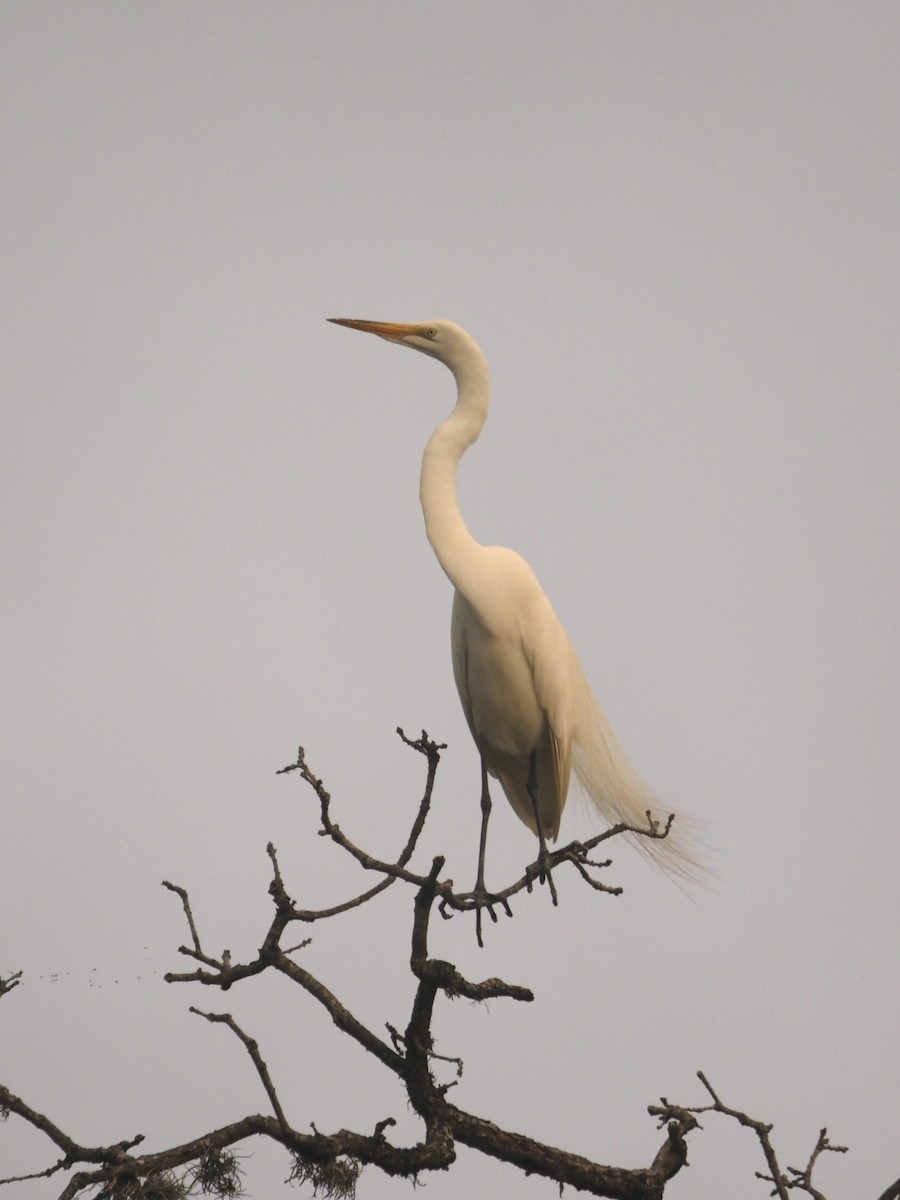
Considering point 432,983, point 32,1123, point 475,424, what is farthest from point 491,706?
point 32,1123

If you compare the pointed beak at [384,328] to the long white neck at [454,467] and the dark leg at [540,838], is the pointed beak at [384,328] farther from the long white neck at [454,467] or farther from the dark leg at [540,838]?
the dark leg at [540,838]

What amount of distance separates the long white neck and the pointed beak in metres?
0.26

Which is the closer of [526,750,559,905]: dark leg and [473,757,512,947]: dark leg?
[473,757,512,947]: dark leg

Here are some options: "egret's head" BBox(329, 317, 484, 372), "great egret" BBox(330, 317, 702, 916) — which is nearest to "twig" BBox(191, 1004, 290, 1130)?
"great egret" BBox(330, 317, 702, 916)

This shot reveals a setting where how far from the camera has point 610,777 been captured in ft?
17.4

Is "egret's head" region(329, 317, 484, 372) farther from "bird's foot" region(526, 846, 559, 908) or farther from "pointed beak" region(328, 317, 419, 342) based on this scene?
"bird's foot" region(526, 846, 559, 908)

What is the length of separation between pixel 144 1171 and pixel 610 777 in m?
2.74

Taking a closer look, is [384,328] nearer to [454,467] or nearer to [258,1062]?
[454,467]

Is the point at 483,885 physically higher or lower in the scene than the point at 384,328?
lower

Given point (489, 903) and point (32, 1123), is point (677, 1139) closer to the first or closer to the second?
point (489, 903)

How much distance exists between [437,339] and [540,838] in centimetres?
202

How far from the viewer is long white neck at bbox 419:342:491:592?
4582mm

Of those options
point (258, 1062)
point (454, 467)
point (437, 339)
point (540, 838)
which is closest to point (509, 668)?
point (540, 838)

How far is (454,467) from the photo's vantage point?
479cm
